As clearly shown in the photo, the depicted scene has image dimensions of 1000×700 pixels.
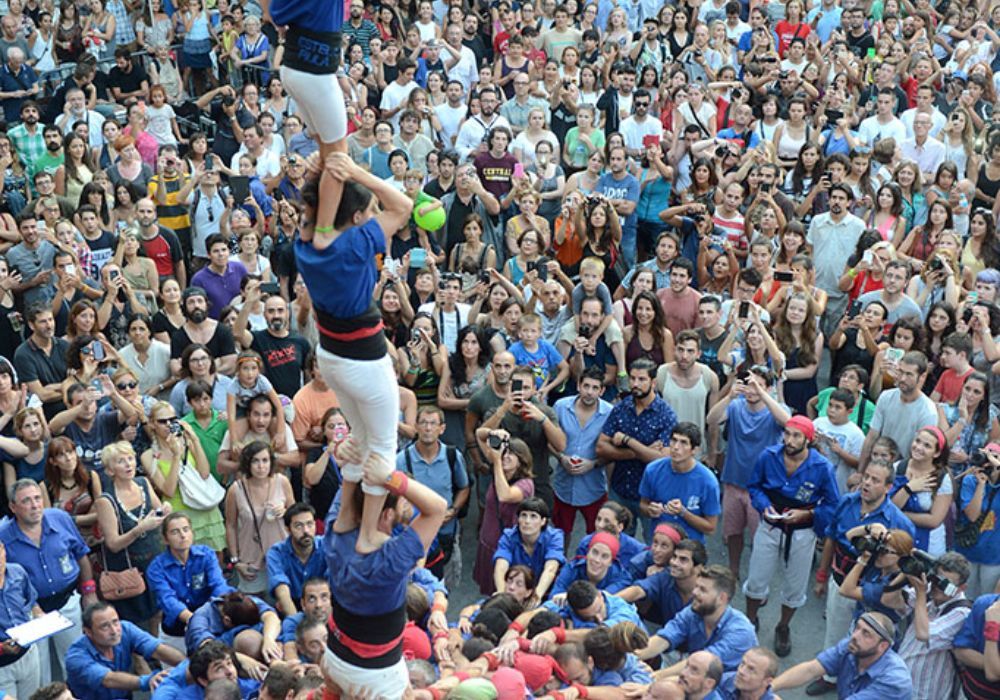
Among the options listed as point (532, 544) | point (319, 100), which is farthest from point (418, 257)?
point (319, 100)

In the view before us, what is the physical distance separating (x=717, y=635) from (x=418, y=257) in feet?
16.0

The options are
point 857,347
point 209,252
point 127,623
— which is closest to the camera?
point 127,623

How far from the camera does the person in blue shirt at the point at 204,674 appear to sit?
25.1 ft

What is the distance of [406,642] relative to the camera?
7.70 metres

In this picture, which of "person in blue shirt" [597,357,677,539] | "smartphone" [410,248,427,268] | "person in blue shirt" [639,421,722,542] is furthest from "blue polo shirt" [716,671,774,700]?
"smartphone" [410,248,427,268]

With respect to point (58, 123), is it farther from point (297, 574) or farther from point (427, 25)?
point (297, 574)

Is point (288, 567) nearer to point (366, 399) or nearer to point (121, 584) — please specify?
point (121, 584)

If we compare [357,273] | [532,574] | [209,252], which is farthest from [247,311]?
[357,273]

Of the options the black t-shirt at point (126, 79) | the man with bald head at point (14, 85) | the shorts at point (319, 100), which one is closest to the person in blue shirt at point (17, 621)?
the shorts at point (319, 100)

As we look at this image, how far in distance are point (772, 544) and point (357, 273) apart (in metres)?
4.89

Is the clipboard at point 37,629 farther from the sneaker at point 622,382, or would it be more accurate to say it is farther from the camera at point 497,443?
the sneaker at point 622,382

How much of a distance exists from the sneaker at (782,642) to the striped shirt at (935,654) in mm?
1169

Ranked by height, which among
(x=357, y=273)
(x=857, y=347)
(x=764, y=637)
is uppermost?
(x=357, y=273)

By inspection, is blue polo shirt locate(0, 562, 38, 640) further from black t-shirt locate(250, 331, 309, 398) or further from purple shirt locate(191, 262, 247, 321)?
purple shirt locate(191, 262, 247, 321)
